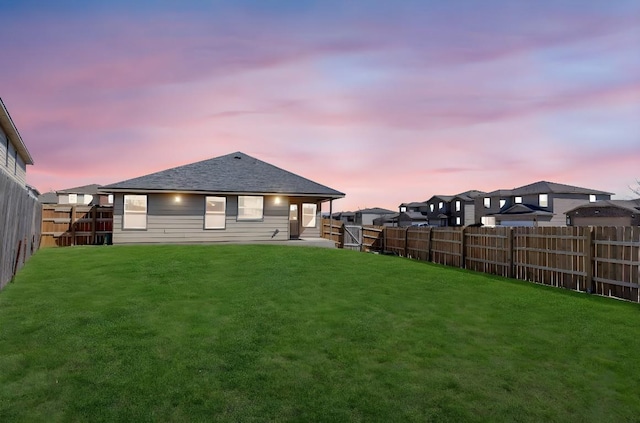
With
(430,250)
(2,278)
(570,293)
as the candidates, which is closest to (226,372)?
(2,278)

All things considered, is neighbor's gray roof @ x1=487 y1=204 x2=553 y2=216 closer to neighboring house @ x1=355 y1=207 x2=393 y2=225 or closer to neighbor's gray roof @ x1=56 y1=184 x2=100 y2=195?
neighboring house @ x1=355 y1=207 x2=393 y2=225

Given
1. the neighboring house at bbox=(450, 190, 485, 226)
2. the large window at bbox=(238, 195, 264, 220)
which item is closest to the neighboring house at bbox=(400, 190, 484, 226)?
the neighboring house at bbox=(450, 190, 485, 226)

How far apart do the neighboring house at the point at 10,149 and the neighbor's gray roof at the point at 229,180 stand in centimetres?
455

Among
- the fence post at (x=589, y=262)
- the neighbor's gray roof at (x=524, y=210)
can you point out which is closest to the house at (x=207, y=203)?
the fence post at (x=589, y=262)

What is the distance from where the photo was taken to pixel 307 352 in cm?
583

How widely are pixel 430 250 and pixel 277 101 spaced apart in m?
11.2

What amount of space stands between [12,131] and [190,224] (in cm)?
942

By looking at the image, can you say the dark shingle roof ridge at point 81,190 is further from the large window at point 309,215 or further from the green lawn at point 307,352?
the green lawn at point 307,352

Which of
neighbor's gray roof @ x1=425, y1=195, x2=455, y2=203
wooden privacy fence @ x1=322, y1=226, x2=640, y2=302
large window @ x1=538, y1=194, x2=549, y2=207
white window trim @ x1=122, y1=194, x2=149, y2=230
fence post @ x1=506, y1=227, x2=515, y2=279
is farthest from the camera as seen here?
neighbor's gray roof @ x1=425, y1=195, x2=455, y2=203

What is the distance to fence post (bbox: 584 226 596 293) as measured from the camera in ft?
37.9

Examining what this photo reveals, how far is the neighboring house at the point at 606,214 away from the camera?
153 feet

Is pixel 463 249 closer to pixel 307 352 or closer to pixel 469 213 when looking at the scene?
pixel 307 352

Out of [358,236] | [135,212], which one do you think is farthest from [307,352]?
[358,236]

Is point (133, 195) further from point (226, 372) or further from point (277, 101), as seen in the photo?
point (226, 372)
